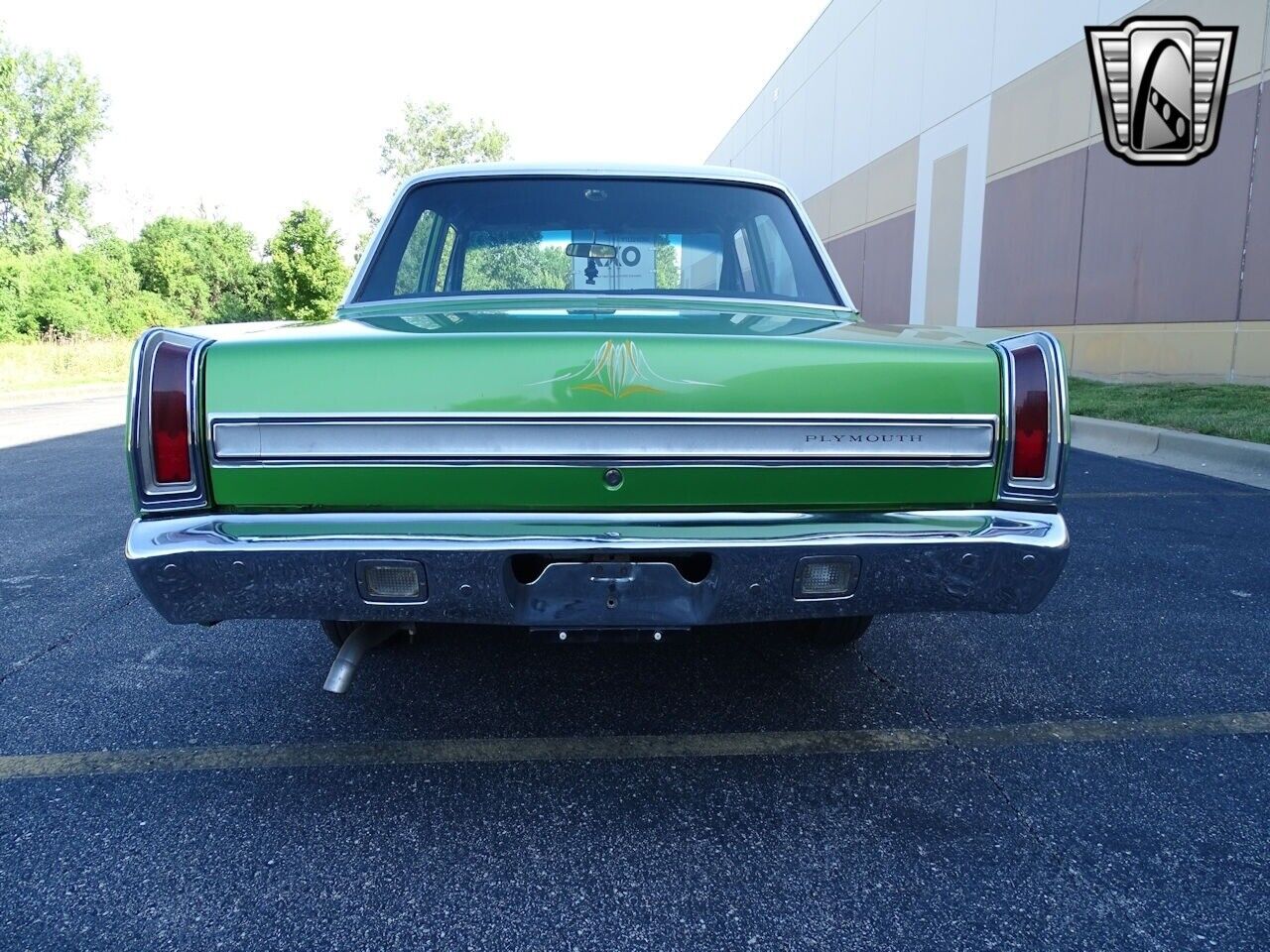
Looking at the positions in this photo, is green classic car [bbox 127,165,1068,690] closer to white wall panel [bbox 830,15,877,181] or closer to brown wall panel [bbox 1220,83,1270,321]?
brown wall panel [bbox 1220,83,1270,321]

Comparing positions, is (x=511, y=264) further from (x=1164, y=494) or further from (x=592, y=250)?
(x=1164, y=494)

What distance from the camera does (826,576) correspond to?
6.52ft

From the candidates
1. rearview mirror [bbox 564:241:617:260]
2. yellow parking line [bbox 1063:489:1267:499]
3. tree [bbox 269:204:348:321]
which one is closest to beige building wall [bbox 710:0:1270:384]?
yellow parking line [bbox 1063:489:1267:499]

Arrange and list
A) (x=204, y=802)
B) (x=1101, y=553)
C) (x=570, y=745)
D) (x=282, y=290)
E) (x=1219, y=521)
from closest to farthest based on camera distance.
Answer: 1. (x=204, y=802)
2. (x=570, y=745)
3. (x=1101, y=553)
4. (x=1219, y=521)
5. (x=282, y=290)

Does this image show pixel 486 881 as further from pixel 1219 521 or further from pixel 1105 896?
pixel 1219 521

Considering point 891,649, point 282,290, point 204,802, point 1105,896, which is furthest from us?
point 282,290

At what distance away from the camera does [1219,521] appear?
4883 mm

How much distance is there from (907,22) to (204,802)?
1888cm

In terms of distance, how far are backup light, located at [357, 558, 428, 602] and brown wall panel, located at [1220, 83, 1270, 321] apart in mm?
9643

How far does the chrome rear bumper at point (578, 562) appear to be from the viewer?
1.91m

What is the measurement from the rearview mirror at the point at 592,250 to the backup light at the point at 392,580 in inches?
63.7

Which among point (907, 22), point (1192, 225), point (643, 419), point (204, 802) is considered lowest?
point (204, 802)

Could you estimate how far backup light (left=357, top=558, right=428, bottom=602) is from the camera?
1911 millimetres

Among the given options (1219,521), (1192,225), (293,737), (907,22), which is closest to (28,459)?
(293,737)
